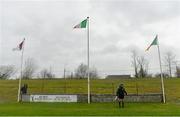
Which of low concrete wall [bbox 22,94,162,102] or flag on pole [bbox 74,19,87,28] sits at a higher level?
flag on pole [bbox 74,19,87,28]

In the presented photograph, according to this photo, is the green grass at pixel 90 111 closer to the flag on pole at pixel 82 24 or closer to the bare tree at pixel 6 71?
the flag on pole at pixel 82 24

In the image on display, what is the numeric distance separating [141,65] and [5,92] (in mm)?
61527

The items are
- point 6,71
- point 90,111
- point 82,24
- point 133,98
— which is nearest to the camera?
point 90,111

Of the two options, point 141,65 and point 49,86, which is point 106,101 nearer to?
point 49,86

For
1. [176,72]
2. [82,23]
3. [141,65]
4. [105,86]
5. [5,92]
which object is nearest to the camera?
[82,23]

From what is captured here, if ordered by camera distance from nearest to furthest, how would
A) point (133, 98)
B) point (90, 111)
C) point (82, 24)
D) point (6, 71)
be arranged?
point (90, 111)
point (82, 24)
point (133, 98)
point (6, 71)

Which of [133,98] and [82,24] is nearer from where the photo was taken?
[82,24]

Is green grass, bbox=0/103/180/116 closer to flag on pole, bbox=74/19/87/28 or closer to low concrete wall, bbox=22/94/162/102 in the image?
low concrete wall, bbox=22/94/162/102

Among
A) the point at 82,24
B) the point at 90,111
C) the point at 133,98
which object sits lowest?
the point at 90,111

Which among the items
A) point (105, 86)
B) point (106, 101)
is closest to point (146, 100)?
point (106, 101)

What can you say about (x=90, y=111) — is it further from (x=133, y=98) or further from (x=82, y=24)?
(x=82, y=24)

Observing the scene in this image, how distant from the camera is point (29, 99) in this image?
33.4 meters

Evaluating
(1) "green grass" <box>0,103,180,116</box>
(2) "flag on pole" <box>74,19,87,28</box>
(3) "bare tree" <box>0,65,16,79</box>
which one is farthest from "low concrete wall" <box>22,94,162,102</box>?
(3) "bare tree" <box>0,65,16,79</box>

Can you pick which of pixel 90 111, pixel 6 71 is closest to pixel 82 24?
pixel 90 111
